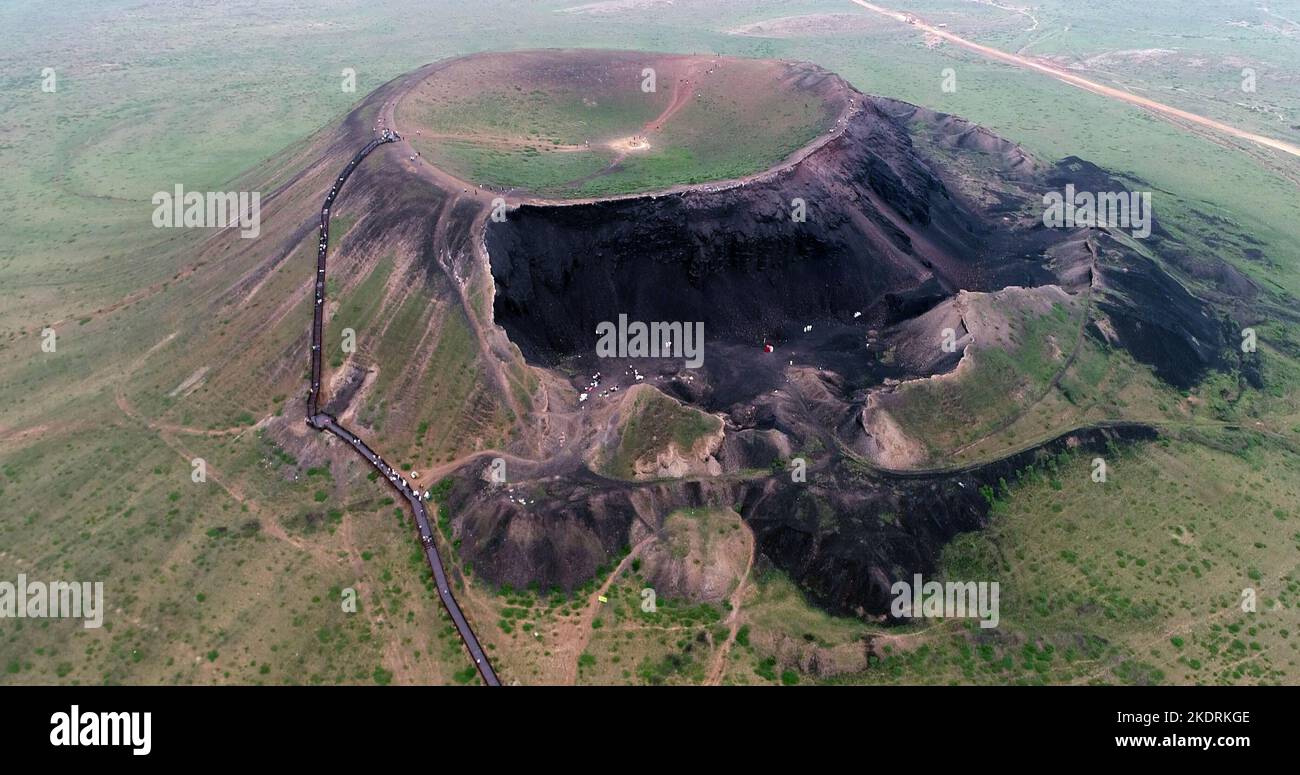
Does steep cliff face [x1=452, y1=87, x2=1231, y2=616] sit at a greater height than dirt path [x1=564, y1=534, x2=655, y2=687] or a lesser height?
A: greater

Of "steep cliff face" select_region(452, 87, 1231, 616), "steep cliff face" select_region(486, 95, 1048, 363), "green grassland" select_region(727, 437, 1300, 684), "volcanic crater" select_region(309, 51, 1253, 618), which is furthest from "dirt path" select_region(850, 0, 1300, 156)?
"green grassland" select_region(727, 437, 1300, 684)

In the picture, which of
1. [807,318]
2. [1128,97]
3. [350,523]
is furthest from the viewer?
[1128,97]

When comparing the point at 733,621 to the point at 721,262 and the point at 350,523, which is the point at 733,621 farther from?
the point at 721,262

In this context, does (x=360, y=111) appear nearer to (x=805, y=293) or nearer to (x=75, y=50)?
(x=805, y=293)

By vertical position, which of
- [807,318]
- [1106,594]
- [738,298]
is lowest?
[1106,594]

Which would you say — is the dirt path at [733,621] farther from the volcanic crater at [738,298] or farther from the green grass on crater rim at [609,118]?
the green grass on crater rim at [609,118]

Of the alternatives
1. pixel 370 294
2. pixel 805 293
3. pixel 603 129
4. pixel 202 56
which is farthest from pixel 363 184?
pixel 202 56

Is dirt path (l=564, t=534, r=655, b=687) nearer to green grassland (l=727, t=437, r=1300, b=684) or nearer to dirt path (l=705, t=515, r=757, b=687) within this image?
dirt path (l=705, t=515, r=757, b=687)

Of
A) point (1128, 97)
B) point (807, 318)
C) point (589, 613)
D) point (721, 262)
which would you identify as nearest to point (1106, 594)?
point (807, 318)
